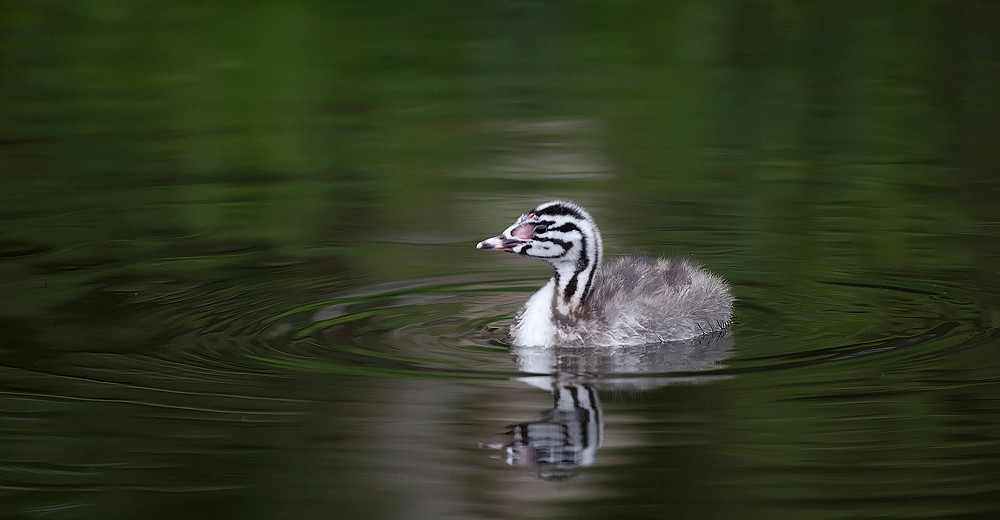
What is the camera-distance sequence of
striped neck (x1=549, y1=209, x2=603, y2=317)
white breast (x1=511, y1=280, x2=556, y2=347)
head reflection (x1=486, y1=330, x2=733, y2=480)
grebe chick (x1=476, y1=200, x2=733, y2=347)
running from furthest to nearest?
striped neck (x1=549, y1=209, x2=603, y2=317) → grebe chick (x1=476, y1=200, x2=733, y2=347) → white breast (x1=511, y1=280, x2=556, y2=347) → head reflection (x1=486, y1=330, x2=733, y2=480)

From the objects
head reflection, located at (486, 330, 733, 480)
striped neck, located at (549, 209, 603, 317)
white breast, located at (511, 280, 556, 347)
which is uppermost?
striped neck, located at (549, 209, 603, 317)

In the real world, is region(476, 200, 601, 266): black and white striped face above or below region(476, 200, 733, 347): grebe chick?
above

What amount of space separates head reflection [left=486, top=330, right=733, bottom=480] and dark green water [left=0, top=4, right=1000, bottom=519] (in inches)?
1.1

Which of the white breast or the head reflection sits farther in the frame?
the white breast

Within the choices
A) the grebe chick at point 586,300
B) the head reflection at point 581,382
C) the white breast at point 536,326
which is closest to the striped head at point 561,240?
the grebe chick at point 586,300

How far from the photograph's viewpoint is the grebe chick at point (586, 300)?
8352 millimetres

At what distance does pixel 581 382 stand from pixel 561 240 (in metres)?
1.20

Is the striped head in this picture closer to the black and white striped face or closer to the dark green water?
the black and white striped face

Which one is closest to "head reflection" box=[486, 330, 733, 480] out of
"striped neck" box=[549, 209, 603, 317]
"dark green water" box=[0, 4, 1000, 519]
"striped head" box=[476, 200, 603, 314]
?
"dark green water" box=[0, 4, 1000, 519]

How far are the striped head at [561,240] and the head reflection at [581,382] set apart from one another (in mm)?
520

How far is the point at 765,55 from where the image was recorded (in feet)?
56.2

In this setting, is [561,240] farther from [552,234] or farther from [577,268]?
[577,268]

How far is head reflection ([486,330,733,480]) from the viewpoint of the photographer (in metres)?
6.46

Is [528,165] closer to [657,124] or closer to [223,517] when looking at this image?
[657,124]
